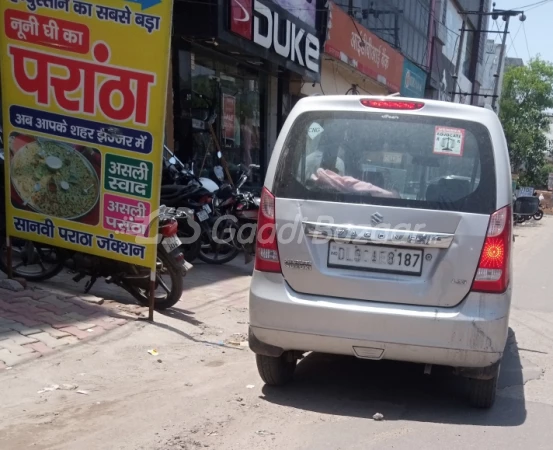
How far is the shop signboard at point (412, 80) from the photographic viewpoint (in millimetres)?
24102

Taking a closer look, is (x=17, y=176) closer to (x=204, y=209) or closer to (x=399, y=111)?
(x=204, y=209)

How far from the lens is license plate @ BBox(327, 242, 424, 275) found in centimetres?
399

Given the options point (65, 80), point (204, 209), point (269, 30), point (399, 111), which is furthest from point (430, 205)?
point (269, 30)

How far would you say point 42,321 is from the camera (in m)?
5.45

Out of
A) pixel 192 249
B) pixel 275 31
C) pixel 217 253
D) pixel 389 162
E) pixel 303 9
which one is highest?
pixel 303 9

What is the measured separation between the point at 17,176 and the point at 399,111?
3.87m

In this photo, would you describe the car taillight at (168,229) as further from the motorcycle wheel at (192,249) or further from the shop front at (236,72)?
the shop front at (236,72)

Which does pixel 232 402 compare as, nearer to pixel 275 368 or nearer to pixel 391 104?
pixel 275 368

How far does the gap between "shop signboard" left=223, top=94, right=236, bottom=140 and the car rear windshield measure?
936cm

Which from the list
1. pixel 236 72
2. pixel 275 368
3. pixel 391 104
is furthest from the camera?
pixel 236 72

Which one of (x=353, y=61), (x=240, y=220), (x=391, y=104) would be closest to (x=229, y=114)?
(x=240, y=220)

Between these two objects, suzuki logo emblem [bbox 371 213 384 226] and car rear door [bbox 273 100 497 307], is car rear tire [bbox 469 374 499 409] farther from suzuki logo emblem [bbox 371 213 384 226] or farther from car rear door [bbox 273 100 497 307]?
suzuki logo emblem [bbox 371 213 384 226]

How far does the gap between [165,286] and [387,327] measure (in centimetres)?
309

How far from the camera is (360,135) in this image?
426 centimetres
